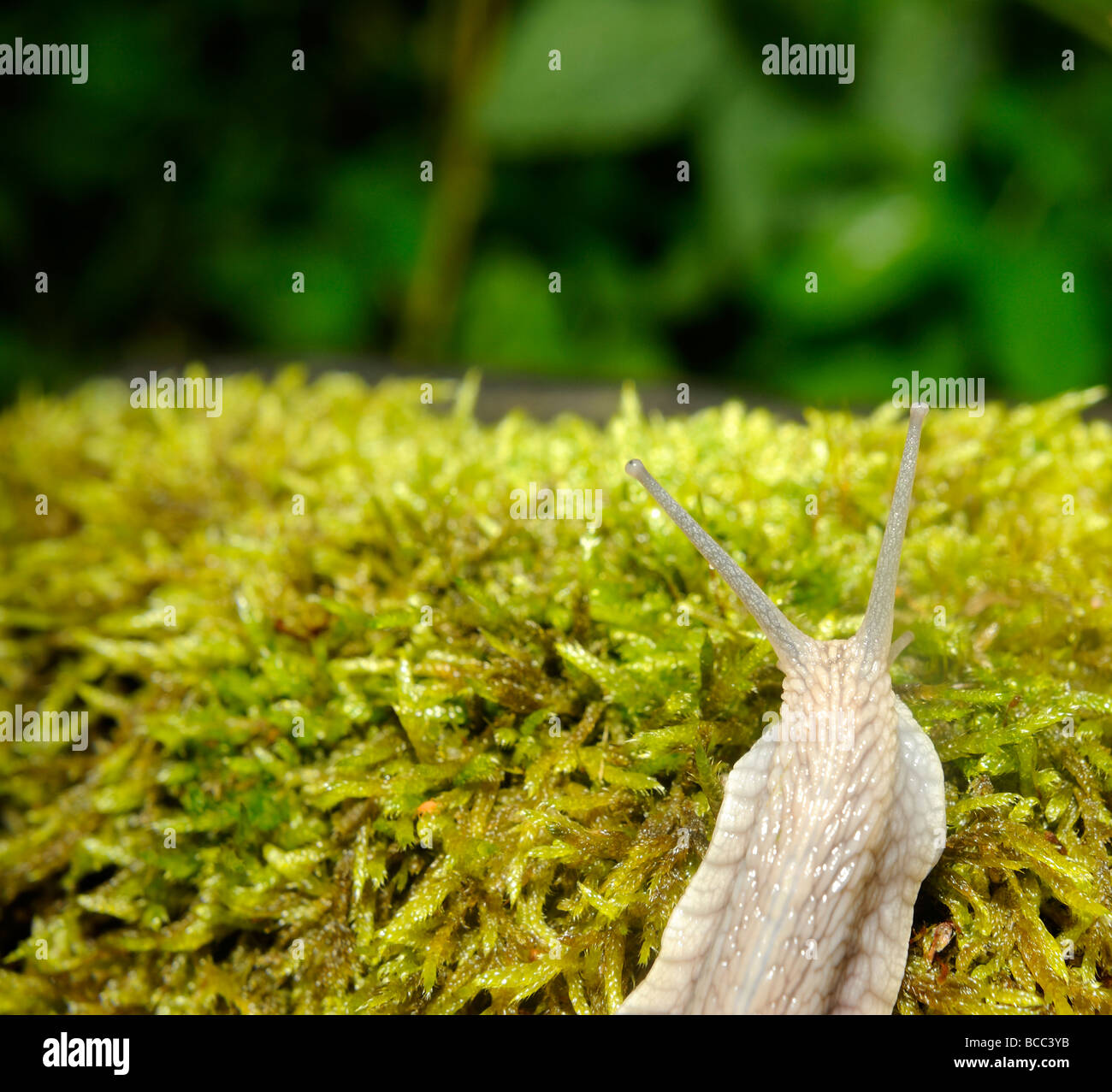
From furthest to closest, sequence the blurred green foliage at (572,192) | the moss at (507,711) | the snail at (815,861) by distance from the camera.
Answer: the blurred green foliage at (572,192) < the moss at (507,711) < the snail at (815,861)

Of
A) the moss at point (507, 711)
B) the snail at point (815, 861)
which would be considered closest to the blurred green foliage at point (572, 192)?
the moss at point (507, 711)

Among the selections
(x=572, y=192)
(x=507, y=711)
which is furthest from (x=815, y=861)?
(x=572, y=192)

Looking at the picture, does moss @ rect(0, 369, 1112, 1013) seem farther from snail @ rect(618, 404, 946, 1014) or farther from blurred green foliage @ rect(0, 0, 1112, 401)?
blurred green foliage @ rect(0, 0, 1112, 401)

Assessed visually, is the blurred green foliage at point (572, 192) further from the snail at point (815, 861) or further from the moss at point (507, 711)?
the snail at point (815, 861)

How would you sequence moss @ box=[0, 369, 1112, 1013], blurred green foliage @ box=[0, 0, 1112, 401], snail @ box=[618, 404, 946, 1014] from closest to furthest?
snail @ box=[618, 404, 946, 1014], moss @ box=[0, 369, 1112, 1013], blurred green foliage @ box=[0, 0, 1112, 401]

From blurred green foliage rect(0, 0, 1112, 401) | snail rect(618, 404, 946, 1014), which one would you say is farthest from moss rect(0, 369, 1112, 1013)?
blurred green foliage rect(0, 0, 1112, 401)

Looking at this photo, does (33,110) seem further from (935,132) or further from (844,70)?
(935,132)
